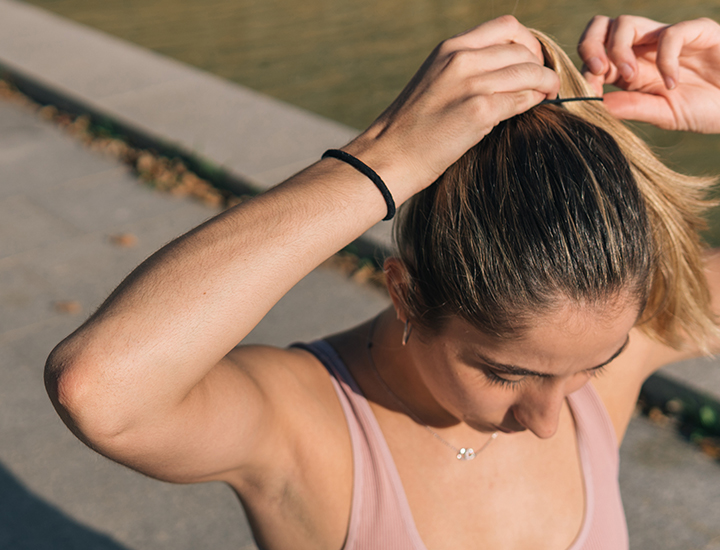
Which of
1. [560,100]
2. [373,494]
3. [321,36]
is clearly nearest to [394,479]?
[373,494]

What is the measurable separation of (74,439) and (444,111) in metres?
3.05

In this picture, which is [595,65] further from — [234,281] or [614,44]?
[234,281]

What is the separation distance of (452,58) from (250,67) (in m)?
7.97

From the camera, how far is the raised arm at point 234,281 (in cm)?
128

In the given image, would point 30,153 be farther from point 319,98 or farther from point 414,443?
point 414,443

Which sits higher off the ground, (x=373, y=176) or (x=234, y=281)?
(x=373, y=176)

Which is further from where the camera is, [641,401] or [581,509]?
[641,401]

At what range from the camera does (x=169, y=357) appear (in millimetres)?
1304

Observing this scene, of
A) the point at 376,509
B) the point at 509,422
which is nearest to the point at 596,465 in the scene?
the point at 509,422

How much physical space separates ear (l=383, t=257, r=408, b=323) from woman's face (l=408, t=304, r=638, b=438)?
3.9 inches

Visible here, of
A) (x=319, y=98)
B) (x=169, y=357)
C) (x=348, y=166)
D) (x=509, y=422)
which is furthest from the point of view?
(x=319, y=98)

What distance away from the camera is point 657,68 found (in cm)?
197

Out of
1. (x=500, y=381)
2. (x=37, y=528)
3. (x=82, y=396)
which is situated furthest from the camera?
(x=37, y=528)

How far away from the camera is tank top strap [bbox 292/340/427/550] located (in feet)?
5.89
